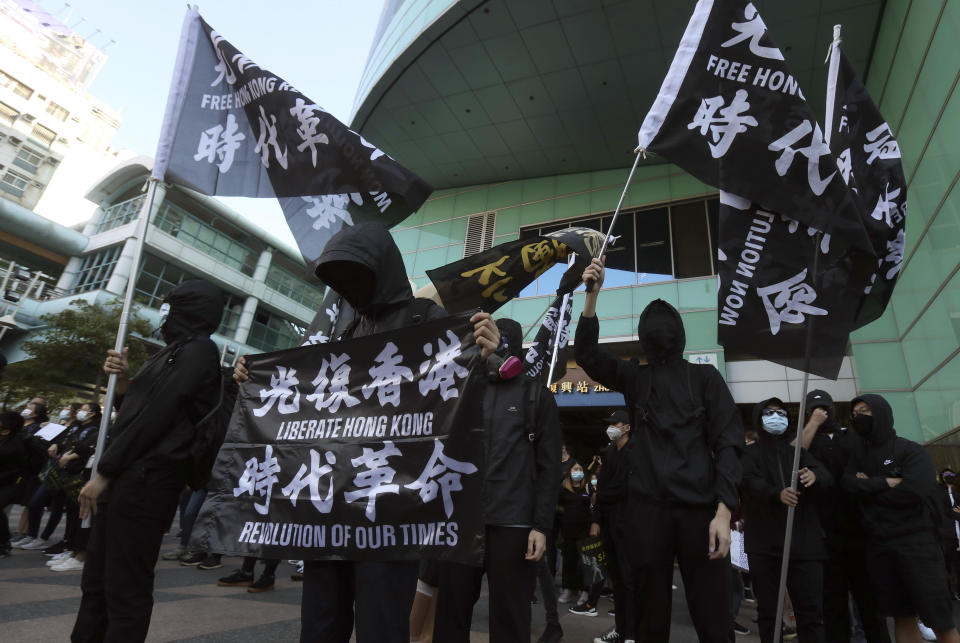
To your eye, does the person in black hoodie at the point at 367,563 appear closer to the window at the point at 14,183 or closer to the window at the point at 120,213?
the window at the point at 120,213

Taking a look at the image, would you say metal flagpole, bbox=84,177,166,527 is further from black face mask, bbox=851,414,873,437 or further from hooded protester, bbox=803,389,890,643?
black face mask, bbox=851,414,873,437

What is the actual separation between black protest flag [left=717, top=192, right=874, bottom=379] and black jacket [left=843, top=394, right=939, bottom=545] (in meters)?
0.96

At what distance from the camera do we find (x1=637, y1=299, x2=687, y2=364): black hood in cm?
289

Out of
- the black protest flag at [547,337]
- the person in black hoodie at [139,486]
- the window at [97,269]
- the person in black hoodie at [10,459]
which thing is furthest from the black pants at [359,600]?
the window at [97,269]

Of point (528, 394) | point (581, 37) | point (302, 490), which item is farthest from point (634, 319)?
point (302, 490)

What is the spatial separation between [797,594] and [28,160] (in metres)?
63.9

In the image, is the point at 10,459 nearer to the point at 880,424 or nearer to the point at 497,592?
the point at 497,592

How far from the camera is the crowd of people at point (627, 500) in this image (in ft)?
7.33

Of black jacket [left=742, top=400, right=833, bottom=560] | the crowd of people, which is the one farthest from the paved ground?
black jacket [left=742, top=400, right=833, bottom=560]

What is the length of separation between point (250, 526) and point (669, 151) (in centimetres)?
324

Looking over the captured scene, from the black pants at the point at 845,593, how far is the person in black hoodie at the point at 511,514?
8.51 ft

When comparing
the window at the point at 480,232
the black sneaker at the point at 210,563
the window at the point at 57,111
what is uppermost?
the window at the point at 57,111

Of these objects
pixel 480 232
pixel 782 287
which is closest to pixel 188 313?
pixel 782 287

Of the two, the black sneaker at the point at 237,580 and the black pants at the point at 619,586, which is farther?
→ the black sneaker at the point at 237,580
